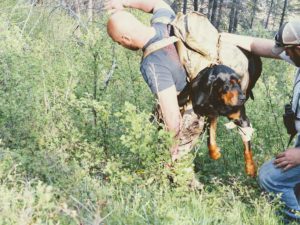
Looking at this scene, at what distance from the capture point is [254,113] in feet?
14.6

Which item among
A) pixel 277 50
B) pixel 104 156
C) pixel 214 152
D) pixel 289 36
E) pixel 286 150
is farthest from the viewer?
pixel 104 156

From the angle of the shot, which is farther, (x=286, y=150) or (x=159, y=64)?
(x=286, y=150)

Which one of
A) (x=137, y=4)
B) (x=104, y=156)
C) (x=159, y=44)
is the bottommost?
(x=104, y=156)

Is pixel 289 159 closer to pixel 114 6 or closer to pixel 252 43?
pixel 252 43

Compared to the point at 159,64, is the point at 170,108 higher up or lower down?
lower down

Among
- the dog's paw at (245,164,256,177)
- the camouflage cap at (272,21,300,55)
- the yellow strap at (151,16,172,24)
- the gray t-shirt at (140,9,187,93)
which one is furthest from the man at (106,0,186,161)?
the camouflage cap at (272,21,300,55)

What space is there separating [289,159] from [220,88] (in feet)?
2.45

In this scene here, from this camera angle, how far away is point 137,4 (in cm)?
384

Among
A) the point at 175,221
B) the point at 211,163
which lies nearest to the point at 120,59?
the point at 211,163

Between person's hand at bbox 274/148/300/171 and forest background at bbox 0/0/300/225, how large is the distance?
302 mm

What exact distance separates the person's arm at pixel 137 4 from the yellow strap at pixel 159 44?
0.58 meters

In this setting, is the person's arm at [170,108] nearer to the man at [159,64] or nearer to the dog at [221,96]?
the man at [159,64]

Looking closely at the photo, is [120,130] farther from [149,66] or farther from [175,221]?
[175,221]

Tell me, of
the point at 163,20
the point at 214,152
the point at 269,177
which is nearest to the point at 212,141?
the point at 214,152
